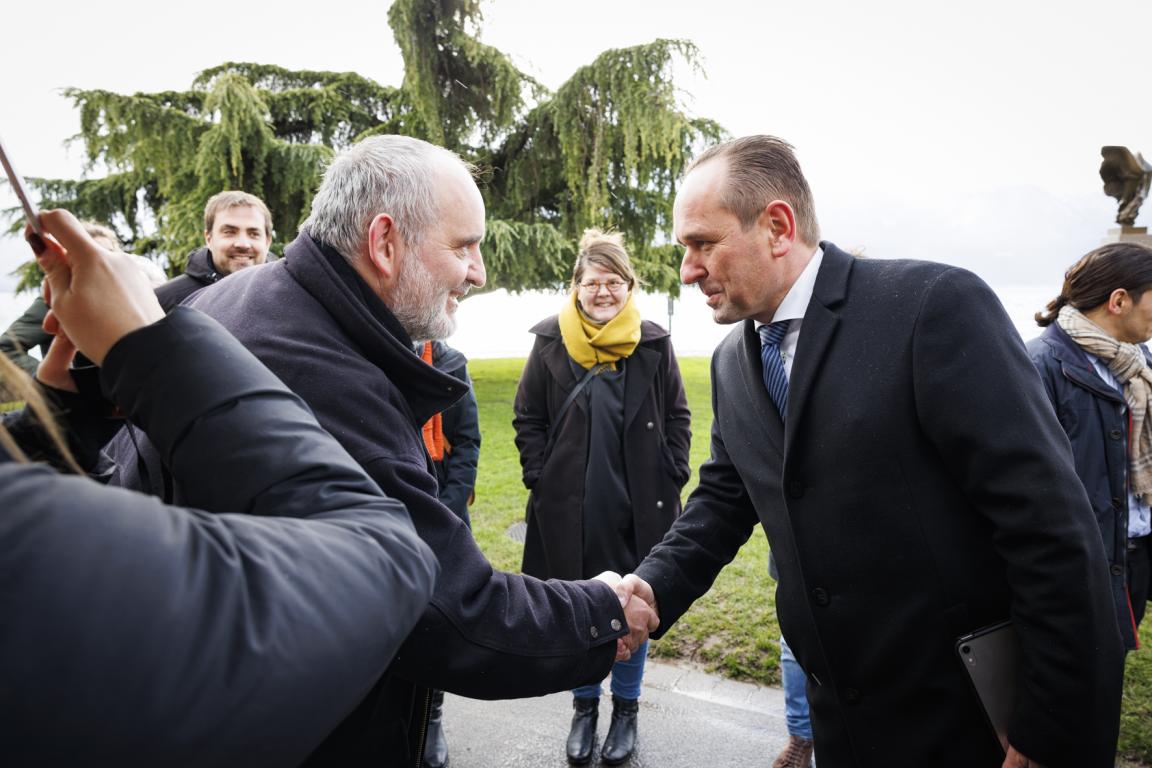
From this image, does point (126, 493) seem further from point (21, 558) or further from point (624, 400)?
point (624, 400)

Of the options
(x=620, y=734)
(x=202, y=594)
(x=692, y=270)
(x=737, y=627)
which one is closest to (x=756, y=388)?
(x=692, y=270)

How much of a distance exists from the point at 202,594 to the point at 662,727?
145 inches

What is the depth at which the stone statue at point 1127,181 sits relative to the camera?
991 cm

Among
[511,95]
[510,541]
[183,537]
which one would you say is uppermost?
[511,95]

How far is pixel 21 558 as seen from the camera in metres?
0.60

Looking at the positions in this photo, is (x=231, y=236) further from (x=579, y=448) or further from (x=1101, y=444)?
(x=1101, y=444)

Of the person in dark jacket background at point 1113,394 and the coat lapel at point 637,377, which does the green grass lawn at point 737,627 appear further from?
the coat lapel at point 637,377

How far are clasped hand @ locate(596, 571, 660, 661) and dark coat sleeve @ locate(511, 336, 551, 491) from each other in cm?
202

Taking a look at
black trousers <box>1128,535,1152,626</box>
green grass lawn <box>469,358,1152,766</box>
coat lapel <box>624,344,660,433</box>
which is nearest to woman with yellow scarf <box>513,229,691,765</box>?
coat lapel <box>624,344,660,433</box>

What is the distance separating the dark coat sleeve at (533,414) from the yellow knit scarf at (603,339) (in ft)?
0.81

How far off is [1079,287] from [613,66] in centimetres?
1108

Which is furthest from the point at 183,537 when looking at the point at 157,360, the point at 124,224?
the point at 124,224

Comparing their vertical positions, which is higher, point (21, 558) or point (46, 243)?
point (46, 243)

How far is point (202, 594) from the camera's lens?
67 cm
